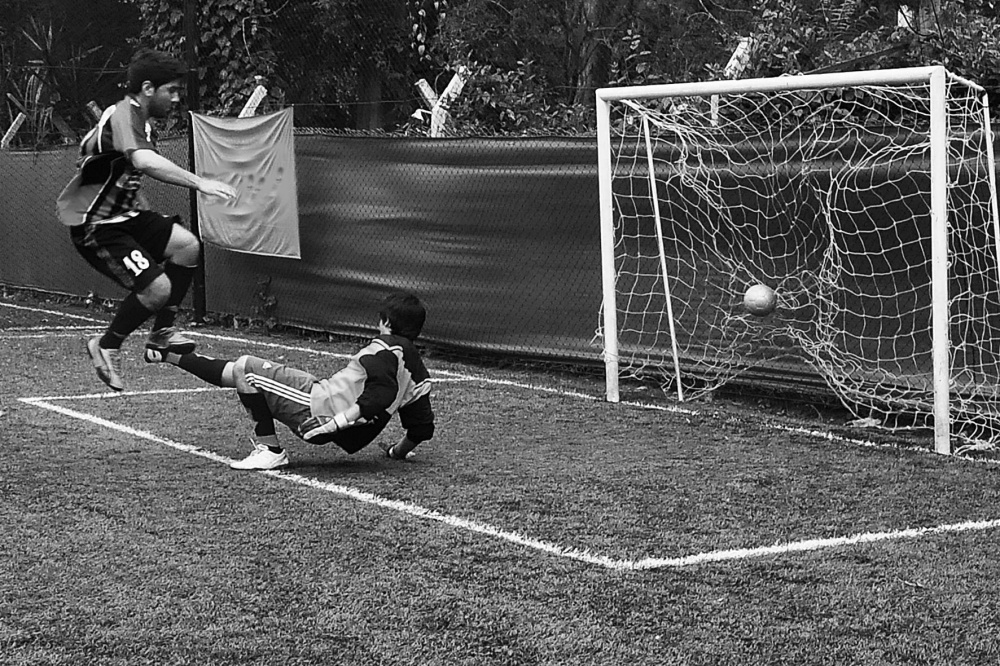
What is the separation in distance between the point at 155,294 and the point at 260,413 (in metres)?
0.93

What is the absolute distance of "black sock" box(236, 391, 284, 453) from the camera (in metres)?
6.67

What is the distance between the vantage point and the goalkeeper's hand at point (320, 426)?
6.42m

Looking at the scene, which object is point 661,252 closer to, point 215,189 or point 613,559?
point 215,189

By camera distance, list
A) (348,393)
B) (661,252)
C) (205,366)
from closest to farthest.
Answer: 1. (348,393)
2. (205,366)
3. (661,252)

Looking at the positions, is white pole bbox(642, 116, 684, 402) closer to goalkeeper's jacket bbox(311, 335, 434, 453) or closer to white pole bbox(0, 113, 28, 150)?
goalkeeper's jacket bbox(311, 335, 434, 453)

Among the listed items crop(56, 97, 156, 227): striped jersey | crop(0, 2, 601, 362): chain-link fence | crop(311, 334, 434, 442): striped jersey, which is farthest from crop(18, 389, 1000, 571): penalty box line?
crop(0, 2, 601, 362): chain-link fence

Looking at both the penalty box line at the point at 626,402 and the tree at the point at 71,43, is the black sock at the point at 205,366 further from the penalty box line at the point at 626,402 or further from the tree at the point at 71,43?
the tree at the point at 71,43

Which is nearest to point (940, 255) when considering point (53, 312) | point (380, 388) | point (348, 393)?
point (380, 388)

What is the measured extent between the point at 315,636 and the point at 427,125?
33.1 ft

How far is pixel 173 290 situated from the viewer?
23.9ft

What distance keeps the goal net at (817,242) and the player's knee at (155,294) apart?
A: 306 cm

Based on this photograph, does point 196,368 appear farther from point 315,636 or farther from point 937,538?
point 937,538

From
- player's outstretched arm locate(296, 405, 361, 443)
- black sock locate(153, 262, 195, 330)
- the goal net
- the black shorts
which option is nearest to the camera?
player's outstretched arm locate(296, 405, 361, 443)

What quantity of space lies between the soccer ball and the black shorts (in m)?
3.52
